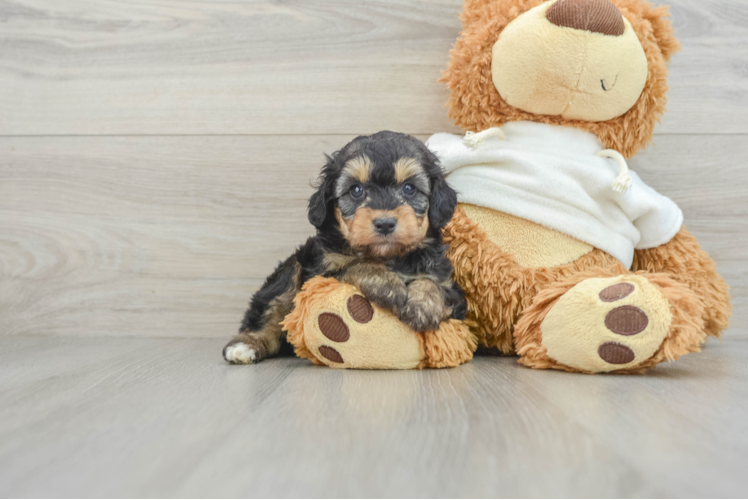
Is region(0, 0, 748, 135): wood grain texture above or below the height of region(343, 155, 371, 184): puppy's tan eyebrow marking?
above

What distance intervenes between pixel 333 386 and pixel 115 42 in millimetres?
1568

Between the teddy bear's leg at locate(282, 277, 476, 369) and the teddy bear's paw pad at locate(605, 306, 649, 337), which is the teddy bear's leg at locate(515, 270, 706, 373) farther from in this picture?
the teddy bear's leg at locate(282, 277, 476, 369)

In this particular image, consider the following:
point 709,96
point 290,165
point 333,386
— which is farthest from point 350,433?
point 709,96

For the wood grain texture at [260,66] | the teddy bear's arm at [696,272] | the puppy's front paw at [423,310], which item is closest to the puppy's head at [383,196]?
the puppy's front paw at [423,310]

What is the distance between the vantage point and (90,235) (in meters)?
2.09

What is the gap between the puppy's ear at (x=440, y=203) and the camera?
4.86ft

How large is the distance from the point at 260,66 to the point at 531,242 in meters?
1.14

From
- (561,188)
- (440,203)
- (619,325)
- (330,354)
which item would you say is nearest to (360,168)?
(440,203)

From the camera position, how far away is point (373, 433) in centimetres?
92

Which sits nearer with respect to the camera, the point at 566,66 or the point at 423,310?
the point at 423,310

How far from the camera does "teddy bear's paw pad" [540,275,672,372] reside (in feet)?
4.24

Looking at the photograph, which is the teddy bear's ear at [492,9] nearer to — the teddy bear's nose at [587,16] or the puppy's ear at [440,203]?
the teddy bear's nose at [587,16]

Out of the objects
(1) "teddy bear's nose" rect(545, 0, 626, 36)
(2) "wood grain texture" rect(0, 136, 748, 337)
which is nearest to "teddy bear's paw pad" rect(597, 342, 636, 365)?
(1) "teddy bear's nose" rect(545, 0, 626, 36)

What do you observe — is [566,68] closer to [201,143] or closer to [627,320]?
[627,320]
